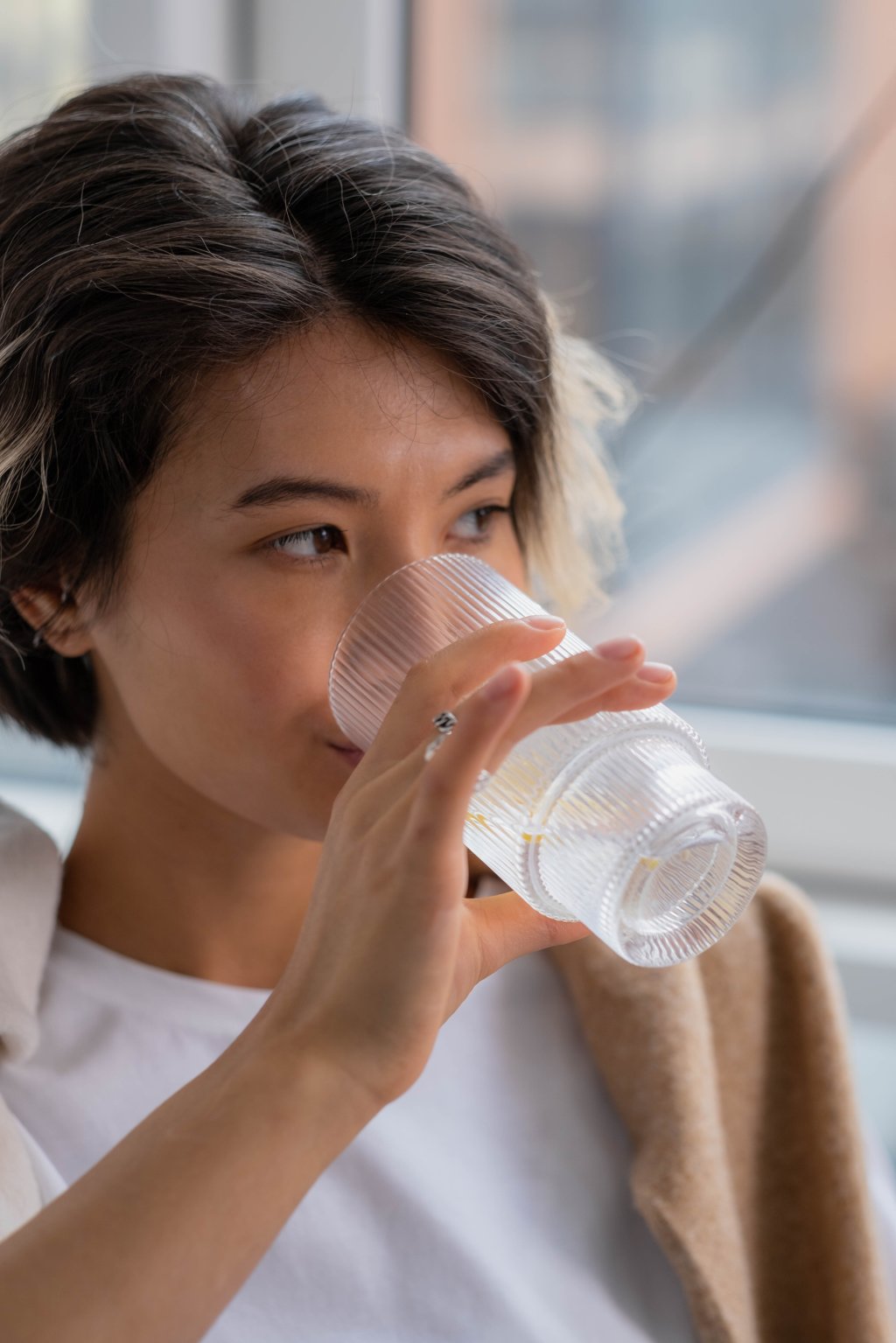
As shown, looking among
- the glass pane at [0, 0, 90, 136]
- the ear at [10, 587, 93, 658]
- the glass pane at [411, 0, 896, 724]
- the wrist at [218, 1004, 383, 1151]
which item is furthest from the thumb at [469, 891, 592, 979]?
the glass pane at [0, 0, 90, 136]

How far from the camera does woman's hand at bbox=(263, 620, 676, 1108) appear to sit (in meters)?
0.56

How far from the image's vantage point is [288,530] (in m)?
0.75

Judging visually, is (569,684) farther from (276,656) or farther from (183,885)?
(183,885)

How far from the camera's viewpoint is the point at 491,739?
1.80 ft

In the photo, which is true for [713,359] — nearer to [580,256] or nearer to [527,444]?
[580,256]

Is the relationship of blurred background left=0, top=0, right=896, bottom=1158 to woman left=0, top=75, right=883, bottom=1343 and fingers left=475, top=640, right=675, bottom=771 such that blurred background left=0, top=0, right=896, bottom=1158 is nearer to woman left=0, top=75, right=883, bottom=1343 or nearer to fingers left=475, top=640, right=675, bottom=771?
woman left=0, top=75, right=883, bottom=1343

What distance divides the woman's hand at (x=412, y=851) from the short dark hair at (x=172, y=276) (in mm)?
252

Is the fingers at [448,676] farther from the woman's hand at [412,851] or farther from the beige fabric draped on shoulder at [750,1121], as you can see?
the beige fabric draped on shoulder at [750,1121]

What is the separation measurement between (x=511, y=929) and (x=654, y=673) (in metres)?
0.17

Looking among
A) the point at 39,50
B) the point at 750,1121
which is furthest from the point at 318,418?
the point at 39,50

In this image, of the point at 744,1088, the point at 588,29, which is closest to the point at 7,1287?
the point at 744,1088

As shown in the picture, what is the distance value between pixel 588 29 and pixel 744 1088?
897 millimetres

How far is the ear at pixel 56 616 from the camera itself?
846mm

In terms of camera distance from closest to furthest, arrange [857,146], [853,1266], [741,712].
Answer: [853,1266], [857,146], [741,712]
